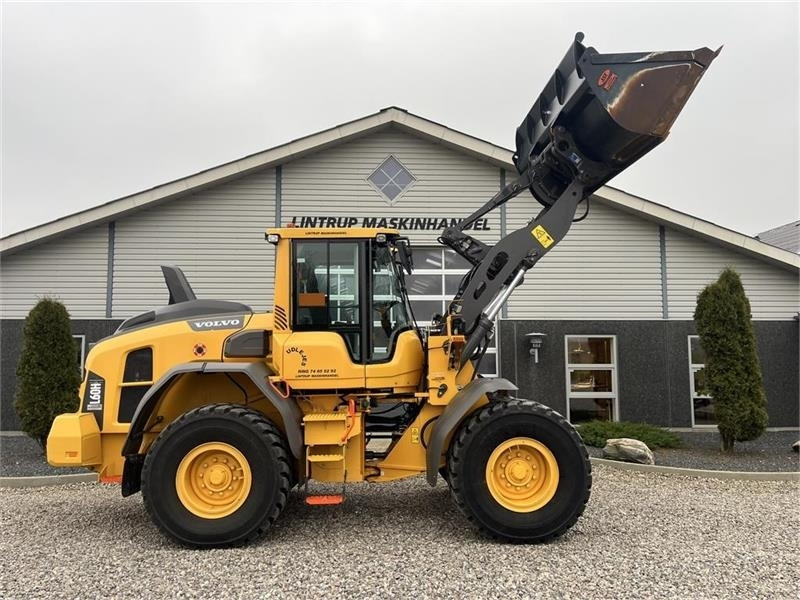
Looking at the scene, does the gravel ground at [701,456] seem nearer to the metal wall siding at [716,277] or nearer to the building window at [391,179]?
the metal wall siding at [716,277]

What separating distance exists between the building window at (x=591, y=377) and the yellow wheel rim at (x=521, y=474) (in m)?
7.42

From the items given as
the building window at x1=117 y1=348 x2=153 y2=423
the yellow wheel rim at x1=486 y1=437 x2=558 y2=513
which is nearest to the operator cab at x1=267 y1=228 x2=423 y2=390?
the yellow wheel rim at x1=486 y1=437 x2=558 y2=513

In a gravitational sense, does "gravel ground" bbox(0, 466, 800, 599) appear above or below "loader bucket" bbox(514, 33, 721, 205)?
below

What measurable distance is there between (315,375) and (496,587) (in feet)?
7.86

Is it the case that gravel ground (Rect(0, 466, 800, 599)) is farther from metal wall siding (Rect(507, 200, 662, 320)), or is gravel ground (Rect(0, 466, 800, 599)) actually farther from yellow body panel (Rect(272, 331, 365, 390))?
metal wall siding (Rect(507, 200, 662, 320))

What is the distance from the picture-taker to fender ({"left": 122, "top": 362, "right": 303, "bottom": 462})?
5.29 metres

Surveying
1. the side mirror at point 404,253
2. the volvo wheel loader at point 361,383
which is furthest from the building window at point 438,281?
the side mirror at point 404,253

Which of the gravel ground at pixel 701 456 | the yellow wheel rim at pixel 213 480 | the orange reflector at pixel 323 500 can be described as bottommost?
the gravel ground at pixel 701 456

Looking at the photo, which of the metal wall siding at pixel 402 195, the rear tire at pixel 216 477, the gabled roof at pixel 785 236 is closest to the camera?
the rear tire at pixel 216 477

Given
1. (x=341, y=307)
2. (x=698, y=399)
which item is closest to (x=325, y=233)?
(x=341, y=307)

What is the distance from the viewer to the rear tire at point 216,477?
16.5 ft

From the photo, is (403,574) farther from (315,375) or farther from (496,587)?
(315,375)

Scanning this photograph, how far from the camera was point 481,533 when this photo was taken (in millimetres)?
5133

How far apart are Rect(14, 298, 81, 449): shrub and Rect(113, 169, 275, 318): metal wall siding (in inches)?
95.0
